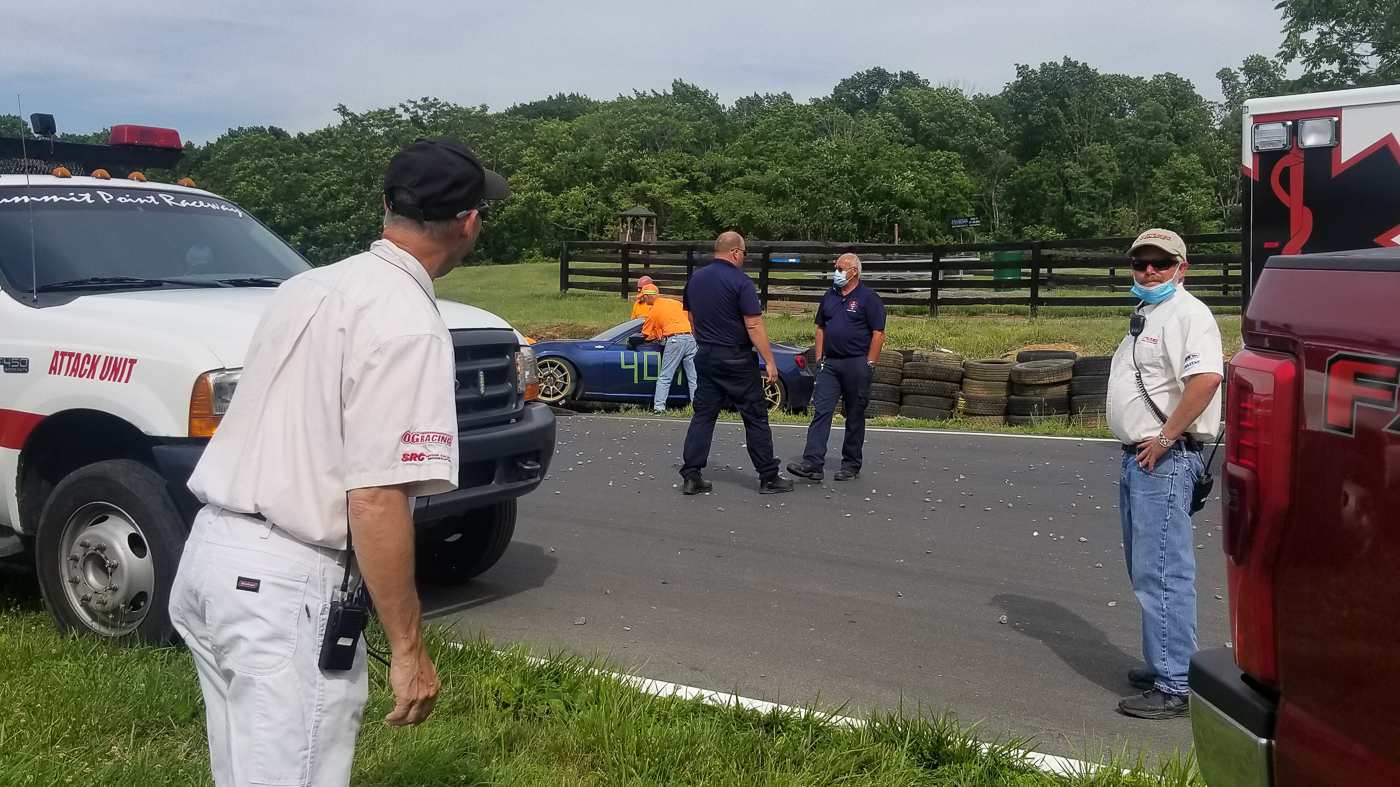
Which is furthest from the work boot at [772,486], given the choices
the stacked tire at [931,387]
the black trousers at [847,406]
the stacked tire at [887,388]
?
the stacked tire at [887,388]

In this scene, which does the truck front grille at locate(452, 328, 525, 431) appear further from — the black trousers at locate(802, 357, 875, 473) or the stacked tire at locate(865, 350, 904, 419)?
the stacked tire at locate(865, 350, 904, 419)

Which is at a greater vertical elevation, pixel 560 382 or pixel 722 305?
pixel 722 305

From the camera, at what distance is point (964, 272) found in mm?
24750

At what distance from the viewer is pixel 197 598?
2.60 m

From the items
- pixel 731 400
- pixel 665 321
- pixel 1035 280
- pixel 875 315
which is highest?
pixel 1035 280

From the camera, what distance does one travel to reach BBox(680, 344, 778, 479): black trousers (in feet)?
30.2

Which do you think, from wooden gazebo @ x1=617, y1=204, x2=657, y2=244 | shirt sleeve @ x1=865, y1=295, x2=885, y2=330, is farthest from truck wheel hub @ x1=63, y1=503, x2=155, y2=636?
wooden gazebo @ x1=617, y1=204, x2=657, y2=244

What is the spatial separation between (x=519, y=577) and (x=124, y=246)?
2.66 metres

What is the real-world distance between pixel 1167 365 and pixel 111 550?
429 centimetres

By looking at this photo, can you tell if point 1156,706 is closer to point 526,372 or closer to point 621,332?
point 526,372

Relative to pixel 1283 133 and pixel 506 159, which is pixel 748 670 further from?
pixel 506 159

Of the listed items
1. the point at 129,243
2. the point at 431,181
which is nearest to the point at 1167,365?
the point at 431,181

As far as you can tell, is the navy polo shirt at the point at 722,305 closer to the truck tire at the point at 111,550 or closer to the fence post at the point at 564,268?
the truck tire at the point at 111,550

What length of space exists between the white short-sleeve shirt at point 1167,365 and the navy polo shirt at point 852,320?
17.1ft
